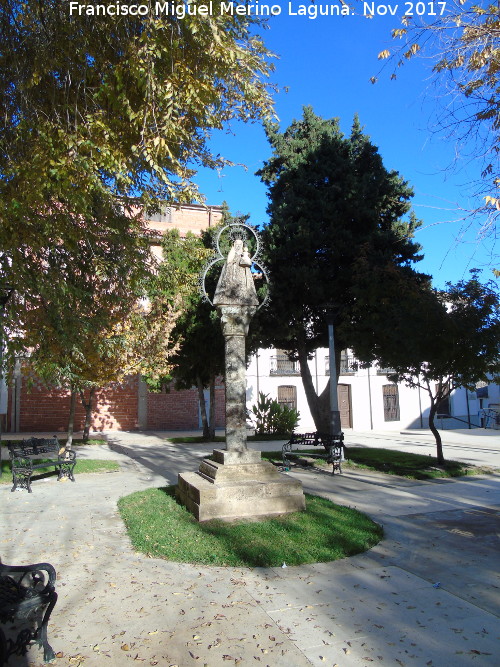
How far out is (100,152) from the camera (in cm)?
485

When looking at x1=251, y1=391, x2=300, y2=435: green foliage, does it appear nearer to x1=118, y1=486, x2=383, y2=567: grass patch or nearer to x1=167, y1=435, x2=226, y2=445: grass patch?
x1=167, y1=435, x2=226, y2=445: grass patch

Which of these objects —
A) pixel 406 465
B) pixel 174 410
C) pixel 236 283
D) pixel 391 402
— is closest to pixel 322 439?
pixel 406 465

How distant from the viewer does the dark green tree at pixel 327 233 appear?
12.5 m

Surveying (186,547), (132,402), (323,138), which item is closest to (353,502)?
(186,547)

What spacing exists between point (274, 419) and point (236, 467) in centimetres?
1421

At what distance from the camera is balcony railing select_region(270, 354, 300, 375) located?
1049 inches

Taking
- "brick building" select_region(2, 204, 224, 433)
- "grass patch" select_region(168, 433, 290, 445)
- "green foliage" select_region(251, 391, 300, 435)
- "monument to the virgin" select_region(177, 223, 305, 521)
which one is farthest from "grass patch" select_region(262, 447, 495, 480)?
"brick building" select_region(2, 204, 224, 433)

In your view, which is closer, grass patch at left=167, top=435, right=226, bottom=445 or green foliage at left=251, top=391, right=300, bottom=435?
grass patch at left=167, top=435, right=226, bottom=445

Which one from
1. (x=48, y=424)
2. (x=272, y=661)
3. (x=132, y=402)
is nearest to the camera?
(x=272, y=661)

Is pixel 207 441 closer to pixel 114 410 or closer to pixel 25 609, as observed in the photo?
pixel 114 410

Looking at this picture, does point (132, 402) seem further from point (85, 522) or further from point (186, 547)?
point (186, 547)

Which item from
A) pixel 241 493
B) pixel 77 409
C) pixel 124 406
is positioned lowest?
pixel 241 493

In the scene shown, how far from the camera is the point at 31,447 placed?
1022 centimetres

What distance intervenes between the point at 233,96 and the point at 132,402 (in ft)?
63.0
